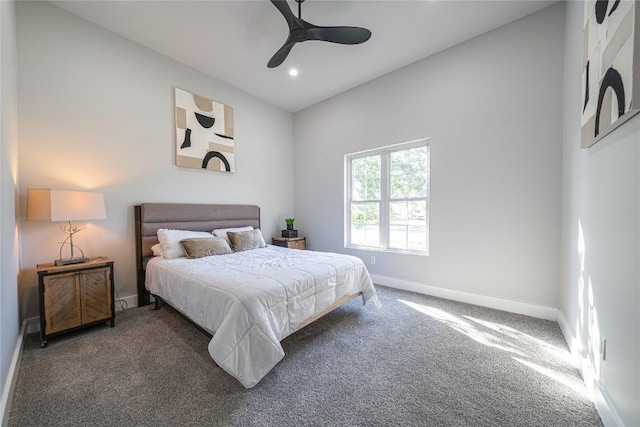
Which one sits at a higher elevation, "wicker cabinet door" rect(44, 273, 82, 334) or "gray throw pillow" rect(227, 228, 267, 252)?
"gray throw pillow" rect(227, 228, 267, 252)

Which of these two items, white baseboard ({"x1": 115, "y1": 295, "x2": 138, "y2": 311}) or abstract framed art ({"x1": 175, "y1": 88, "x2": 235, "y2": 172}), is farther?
abstract framed art ({"x1": 175, "y1": 88, "x2": 235, "y2": 172})

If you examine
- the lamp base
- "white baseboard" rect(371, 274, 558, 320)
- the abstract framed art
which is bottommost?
"white baseboard" rect(371, 274, 558, 320)

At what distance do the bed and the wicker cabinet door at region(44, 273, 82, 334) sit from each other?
0.62m

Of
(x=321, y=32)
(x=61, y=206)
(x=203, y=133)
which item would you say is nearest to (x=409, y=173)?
(x=321, y=32)

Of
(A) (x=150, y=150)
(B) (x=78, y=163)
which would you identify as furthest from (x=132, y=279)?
(A) (x=150, y=150)

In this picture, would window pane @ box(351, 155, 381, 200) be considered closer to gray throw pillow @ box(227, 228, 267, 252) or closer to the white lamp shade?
gray throw pillow @ box(227, 228, 267, 252)

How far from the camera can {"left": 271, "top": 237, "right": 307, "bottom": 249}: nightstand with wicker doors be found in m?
4.35

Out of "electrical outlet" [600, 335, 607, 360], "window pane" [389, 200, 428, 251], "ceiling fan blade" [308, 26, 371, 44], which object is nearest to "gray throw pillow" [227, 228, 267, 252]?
"window pane" [389, 200, 428, 251]

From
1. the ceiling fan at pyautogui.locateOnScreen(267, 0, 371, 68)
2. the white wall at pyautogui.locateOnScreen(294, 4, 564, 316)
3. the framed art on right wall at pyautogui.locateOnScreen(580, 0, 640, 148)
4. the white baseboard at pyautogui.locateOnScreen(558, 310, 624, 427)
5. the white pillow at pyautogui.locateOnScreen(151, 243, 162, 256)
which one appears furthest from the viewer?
the white pillow at pyautogui.locateOnScreen(151, 243, 162, 256)

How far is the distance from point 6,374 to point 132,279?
1.53 meters

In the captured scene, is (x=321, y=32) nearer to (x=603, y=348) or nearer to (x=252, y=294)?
(x=252, y=294)

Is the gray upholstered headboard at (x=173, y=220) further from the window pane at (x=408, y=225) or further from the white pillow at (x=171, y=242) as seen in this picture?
the window pane at (x=408, y=225)

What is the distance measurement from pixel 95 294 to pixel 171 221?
1.15 m

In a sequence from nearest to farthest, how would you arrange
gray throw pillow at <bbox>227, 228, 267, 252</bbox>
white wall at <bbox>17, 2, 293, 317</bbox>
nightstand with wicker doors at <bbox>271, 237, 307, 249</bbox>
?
white wall at <bbox>17, 2, 293, 317</bbox>, gray throw pillow at <bbox>227, 228, 267, 252</bbox>, nightstand with wicker doors at <bbox>271, 237, 307, 249</bbox>
